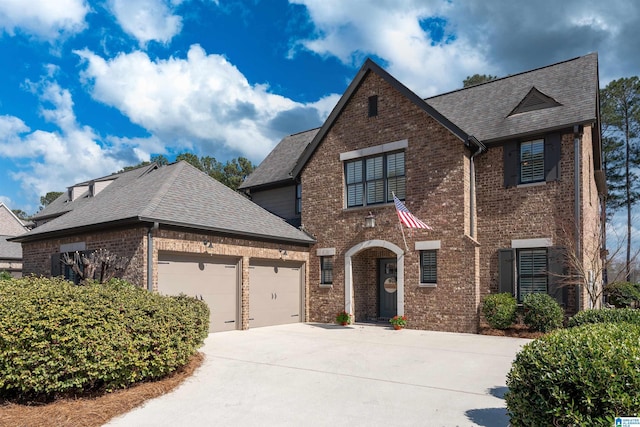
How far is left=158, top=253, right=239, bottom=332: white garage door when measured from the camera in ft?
42.2

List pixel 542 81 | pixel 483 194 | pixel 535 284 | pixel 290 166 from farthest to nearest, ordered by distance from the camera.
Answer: pixel 290 166 < pixel 542 81 < pixel 483 194 < pixel 535 284

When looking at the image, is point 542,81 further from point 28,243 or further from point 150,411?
point 28,243

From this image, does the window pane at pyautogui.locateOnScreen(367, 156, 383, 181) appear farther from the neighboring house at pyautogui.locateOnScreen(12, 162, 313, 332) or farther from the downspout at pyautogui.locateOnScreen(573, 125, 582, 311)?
the downspout at pyautogui.locateOnScreen(573, 125, 582, 311)

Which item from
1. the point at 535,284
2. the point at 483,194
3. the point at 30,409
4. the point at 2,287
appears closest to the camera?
the point at 30,409

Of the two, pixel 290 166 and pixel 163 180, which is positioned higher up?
pixel 290 166

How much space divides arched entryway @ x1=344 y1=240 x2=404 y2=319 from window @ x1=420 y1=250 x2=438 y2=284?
2.26 feet

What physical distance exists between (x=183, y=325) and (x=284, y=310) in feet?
30.2

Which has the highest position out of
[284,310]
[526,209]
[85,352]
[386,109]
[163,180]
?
[386,109]

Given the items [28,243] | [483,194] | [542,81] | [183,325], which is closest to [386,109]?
[483,194]

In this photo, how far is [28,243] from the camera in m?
16.6

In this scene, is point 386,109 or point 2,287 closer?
point 2,287

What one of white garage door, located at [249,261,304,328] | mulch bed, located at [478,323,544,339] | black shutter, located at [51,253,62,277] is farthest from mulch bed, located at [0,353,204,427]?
mulch bed, located at [478,323,544,339]

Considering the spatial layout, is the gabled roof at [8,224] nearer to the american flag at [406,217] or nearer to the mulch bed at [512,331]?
the american flag at [406,217]

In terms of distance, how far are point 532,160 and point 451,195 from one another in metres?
2.73
